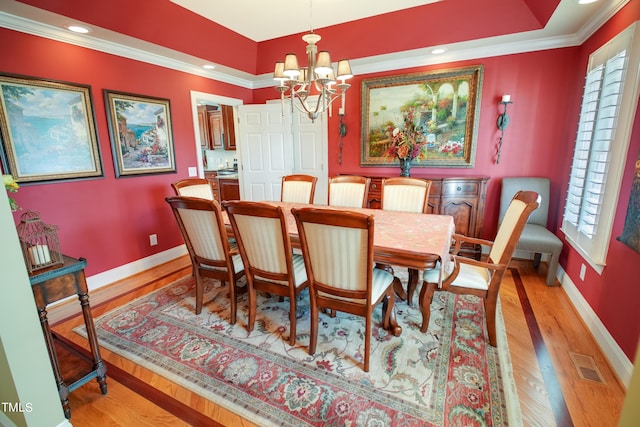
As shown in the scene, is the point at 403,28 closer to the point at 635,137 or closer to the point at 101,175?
the point at 635,137

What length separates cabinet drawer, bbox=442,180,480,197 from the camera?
3.28 m

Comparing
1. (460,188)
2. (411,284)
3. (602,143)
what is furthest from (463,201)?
(411,284)

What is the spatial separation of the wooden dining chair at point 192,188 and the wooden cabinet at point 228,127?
3011 mm

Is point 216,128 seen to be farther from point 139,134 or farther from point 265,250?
point 265,250

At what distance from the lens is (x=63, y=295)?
1.42 m

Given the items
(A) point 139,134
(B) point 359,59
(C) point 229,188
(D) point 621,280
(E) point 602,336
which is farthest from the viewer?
(C) point 229,188

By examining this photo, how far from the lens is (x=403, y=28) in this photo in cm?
309

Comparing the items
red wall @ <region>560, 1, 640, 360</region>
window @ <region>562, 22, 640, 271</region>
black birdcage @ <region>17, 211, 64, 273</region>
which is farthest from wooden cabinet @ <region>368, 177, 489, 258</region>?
black birdcage @ <region>17, 211, 64, 273</region>

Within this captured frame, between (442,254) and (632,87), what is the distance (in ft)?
5.47

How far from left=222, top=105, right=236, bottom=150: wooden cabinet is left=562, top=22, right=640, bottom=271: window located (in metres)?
5.21

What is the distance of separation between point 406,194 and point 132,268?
3.09 m

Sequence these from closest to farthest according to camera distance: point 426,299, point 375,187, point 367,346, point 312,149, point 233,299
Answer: point 367,346
point 426,299
point 233,299
point 375,187
point 312,149

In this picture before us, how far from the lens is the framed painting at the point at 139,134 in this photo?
2.94 m

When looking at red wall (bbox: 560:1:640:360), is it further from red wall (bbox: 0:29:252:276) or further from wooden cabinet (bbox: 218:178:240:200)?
wooden cabinet (bbox: 218:178:240:200)
